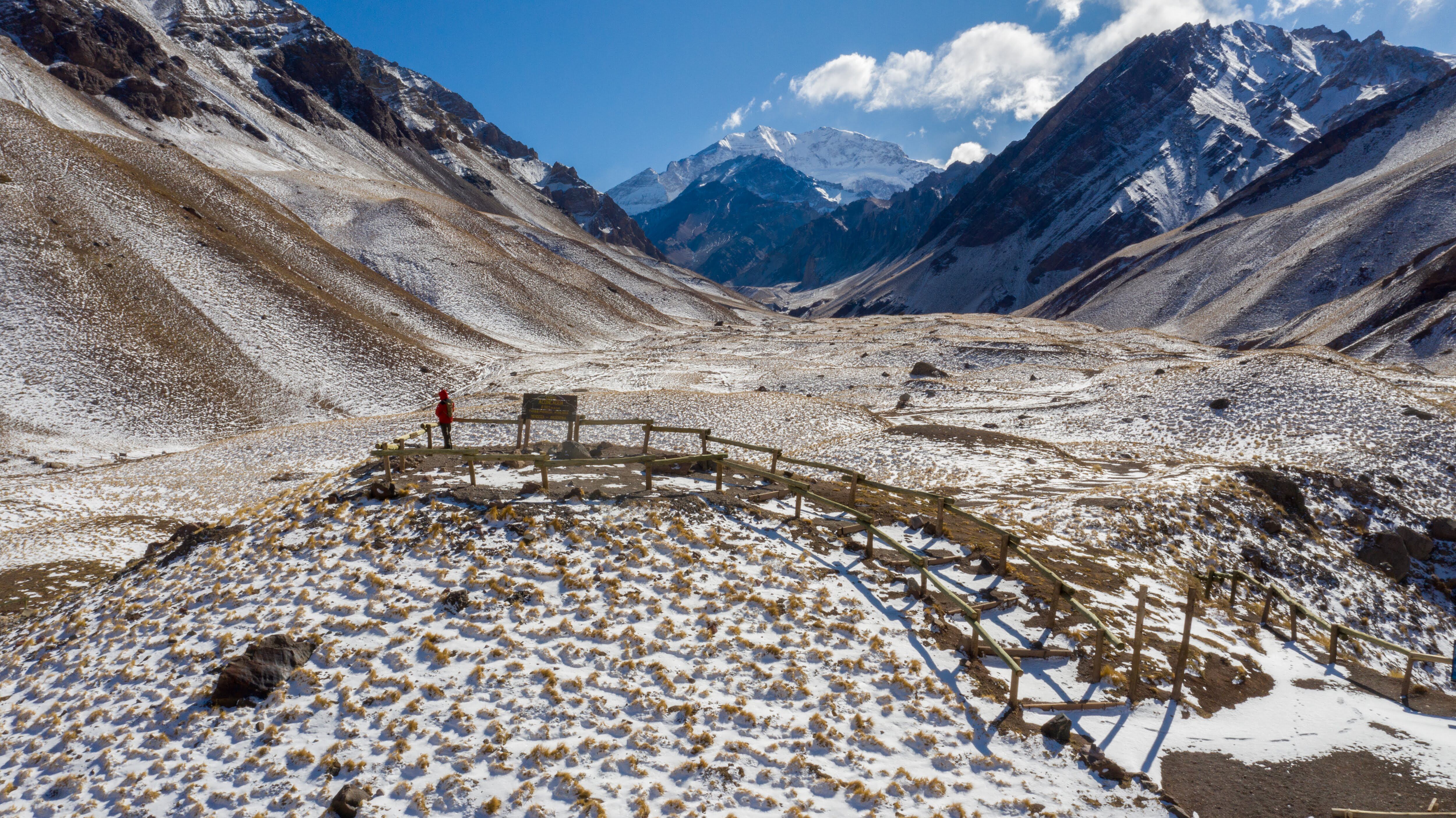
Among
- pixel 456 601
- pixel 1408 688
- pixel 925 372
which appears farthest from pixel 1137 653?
pixel 925 372

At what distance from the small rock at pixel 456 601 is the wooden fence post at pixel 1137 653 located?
10697 millimetres

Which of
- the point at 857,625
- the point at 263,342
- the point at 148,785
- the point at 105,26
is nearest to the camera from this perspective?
A: the point at 148,785

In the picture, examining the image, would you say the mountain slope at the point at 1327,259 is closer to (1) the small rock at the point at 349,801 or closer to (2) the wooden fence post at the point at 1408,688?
(2) the wooden fence post at the point at 1408,688

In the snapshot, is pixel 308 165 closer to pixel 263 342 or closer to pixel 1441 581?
pixel 263 342

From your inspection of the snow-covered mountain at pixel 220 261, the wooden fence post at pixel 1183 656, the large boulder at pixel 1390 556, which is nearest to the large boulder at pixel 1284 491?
the large boulder at pixel 1390 556

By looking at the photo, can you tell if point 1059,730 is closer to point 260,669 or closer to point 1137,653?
point 1137,653

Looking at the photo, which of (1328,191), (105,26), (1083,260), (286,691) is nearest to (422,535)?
(286,691)

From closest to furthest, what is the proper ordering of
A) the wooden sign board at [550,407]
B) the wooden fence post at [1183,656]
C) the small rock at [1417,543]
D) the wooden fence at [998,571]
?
the wooden fence post at [1183,656]
the wooden fence at [998,571]
the wooden sign board at [550,407]
the small rock at [1417,543]

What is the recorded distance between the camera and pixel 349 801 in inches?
287

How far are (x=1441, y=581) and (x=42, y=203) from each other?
75714 millimetres

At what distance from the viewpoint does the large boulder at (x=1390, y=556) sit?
1778cm

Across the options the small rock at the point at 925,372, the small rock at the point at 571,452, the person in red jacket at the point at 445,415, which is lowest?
the small rock at the point at 571,452

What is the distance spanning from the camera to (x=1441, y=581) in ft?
58.5

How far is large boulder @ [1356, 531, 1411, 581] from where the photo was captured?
700 inches
